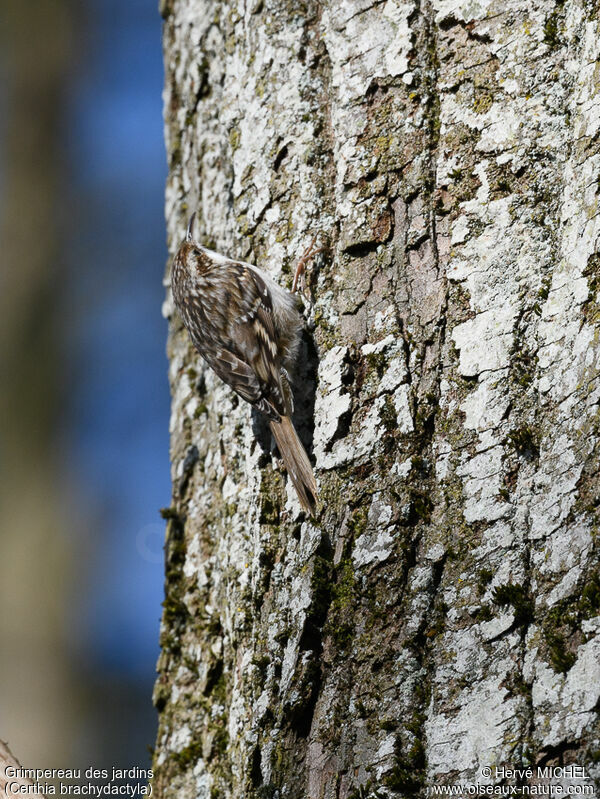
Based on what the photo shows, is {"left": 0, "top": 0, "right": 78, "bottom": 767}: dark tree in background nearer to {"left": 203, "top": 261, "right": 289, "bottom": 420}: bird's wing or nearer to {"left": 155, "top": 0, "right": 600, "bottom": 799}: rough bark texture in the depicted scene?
A: {"left": 155, "top": 0, "right": 600, "bottom": 799}: rough bark texture

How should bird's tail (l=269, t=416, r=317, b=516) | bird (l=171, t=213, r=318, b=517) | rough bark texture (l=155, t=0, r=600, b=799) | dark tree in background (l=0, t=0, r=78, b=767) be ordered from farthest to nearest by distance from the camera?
dark tree in background (l=0, t=0, r=78, b=767)
bird (l=171, t=213, r=318, b=517)
bird's tail (l=269, t=416, r=317, b=516)
rough bark texture (l=155, t=0, r=600, b=799)

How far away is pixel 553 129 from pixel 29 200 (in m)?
3.80

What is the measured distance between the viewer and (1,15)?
5012 millimetres

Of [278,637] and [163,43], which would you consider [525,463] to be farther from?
[163,43]

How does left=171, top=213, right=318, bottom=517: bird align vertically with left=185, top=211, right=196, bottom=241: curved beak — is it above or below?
below

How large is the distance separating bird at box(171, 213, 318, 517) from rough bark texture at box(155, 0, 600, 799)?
57 mm

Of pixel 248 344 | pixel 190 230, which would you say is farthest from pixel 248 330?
pixel 190 230

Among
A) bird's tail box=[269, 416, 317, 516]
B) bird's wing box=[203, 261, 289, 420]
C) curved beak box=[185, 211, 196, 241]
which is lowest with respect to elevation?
bird's tail box=[269, 416, 317, 516]

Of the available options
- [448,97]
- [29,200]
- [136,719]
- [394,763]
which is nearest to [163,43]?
[448,97]

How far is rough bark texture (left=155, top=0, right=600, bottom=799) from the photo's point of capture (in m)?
1.39

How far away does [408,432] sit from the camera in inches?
64.0

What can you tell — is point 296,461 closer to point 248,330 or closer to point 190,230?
point 248,330

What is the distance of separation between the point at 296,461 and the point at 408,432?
27 centimetres

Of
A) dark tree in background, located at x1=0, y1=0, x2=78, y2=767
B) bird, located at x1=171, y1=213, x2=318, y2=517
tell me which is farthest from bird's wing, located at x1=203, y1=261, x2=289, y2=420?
dark tree in background, located at x1=0, y1=0, x2=78, y2=767
